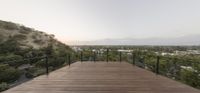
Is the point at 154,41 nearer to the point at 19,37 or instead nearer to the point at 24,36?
the point at 24,36

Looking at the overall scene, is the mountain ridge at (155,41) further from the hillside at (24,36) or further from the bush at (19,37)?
the bush at (19,37)

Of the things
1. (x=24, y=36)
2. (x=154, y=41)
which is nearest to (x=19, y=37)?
(x=24, y=36)

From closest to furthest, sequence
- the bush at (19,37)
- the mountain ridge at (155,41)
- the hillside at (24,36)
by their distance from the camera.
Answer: the mountain ridge at (155,41) < the hillside at (24,36) < the bush at (19,37)

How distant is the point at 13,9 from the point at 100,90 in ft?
61.0

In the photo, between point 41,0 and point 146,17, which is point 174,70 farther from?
point 146,17

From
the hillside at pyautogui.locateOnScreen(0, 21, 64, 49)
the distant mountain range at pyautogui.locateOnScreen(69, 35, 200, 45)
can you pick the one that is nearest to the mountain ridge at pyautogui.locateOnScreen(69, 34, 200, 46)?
the distant mountain range at pyautogui.locateOnScreen(69, 35, 200, 45)

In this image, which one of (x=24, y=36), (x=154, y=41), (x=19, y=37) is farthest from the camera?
(x=154, y=41)

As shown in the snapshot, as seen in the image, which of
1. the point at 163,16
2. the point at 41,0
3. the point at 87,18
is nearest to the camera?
the point at 41,0

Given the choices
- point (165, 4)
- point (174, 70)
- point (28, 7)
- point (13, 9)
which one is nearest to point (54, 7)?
point (28, 7)

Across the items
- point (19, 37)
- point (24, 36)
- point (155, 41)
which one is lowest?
point (155, 41)

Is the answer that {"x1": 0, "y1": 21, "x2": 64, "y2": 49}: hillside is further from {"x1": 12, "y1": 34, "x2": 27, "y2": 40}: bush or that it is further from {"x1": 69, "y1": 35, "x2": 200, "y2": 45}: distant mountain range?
{"x1": 69, "y1": 35, "x2": 200, "y2": 45}: distant mountain range

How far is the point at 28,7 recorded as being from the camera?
20.3m

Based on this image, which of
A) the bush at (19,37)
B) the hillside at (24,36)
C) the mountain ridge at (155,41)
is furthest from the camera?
the bush at (19,37)

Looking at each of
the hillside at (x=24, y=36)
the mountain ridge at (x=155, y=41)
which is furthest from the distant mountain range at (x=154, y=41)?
the hillside at (x=24, y=36)
